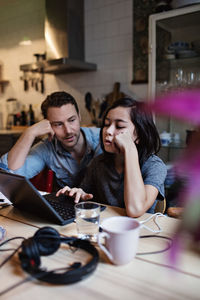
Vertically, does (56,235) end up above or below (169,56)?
below

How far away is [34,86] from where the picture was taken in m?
3.63

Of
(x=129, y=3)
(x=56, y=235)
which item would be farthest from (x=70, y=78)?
(x=56, y=235)

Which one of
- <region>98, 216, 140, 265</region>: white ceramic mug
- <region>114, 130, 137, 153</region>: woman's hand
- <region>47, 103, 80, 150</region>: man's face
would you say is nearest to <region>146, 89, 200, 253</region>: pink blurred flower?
<region>98, 216, 140, 265</region>: white ceramic mug

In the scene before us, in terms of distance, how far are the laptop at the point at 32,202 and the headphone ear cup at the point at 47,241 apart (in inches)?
4.5

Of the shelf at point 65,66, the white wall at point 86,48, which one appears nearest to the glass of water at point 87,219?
the white wall at point 86,48

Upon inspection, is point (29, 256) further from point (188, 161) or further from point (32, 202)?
point (188, 161)

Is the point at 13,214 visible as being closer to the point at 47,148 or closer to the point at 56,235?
the point at 56,235

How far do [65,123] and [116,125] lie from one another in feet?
1.52

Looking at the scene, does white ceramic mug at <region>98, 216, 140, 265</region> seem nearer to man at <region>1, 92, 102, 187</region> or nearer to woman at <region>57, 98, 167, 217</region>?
woman at <region>57, 98, 167, 217</region>

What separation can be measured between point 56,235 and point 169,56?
200cm

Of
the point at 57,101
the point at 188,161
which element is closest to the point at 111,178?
the point at 57,101

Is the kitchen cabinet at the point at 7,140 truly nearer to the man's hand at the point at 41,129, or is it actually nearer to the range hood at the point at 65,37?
the range hood at the point at 65,37

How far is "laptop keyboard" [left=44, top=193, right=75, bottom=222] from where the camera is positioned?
3.04ft

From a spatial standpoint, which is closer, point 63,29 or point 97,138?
point 97,138
